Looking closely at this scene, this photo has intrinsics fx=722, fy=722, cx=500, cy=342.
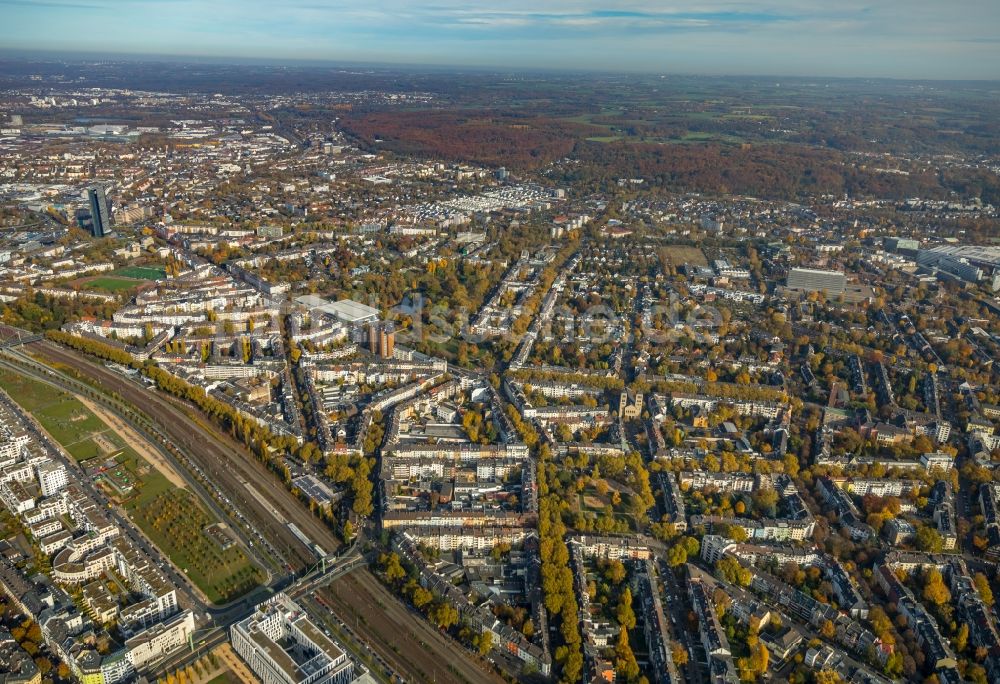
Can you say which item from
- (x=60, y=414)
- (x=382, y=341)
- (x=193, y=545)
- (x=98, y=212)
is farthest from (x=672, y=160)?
(x=193, y=545)

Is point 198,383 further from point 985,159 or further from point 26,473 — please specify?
point 985,159

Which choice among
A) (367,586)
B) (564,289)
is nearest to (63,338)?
(367,586)

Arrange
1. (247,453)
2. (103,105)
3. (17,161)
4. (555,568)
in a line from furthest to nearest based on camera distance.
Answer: (103,105), (17,161), (247,453), (555,568)

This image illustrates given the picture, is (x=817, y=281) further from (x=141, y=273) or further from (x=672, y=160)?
(x=672, y=160)

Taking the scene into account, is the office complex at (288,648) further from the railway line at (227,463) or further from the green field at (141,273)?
the green field at (141,273)

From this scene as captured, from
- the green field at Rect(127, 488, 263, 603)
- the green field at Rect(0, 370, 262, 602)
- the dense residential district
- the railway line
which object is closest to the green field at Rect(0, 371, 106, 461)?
the green field at Rect(0, 370, 262, 602)
